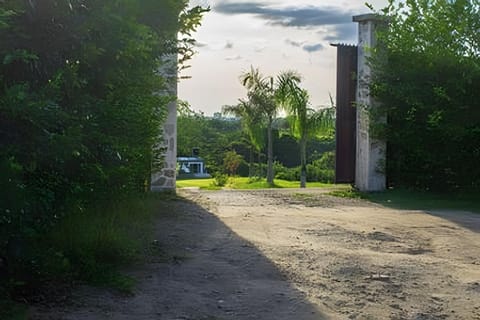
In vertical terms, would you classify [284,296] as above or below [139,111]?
below

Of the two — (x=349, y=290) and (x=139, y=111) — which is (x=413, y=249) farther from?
(x=139, y=111)

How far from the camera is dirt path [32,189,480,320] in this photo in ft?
15.6

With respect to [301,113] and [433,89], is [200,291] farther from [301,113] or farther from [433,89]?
[301,113]

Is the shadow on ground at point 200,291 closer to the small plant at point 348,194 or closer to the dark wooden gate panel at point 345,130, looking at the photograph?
the small plant at point 348,194

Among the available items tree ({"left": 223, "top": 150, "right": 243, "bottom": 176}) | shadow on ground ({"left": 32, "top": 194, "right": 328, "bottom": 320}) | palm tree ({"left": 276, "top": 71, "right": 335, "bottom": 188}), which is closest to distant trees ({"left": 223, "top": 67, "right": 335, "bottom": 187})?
palm tree ({"left": 276, "top": 71, "right": 335, "bottom": 188})

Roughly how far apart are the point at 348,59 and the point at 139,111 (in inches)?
375

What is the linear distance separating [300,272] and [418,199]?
7.87m

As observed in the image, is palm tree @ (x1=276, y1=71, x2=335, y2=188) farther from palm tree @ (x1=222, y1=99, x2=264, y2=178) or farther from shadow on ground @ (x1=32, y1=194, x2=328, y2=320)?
shadow on ground @ (x1=32, y1=194, x2=328, y2=320)

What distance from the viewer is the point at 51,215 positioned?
4.36 m

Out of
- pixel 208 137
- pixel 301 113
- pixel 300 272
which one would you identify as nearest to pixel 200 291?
pixel 300 272

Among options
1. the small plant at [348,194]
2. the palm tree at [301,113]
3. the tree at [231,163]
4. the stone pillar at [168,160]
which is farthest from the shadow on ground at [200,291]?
the tree at [231,163]

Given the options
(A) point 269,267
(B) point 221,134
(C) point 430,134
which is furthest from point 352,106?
(B) point 221,134

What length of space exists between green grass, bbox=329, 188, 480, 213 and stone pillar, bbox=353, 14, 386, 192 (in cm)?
34

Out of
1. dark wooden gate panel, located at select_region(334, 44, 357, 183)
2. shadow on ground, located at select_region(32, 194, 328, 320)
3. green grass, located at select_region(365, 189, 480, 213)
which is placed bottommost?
shadow on ground, located at select_region(32, 194, 328, 320)
